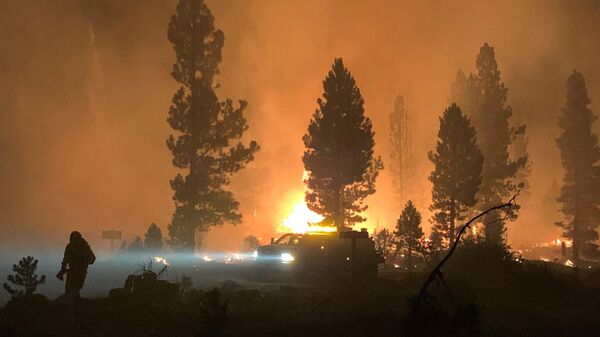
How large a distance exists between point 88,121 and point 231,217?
49.8 meters

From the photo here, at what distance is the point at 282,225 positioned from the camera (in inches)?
2717

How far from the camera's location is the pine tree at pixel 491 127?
4478cm

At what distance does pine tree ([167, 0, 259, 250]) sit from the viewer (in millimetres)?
33969

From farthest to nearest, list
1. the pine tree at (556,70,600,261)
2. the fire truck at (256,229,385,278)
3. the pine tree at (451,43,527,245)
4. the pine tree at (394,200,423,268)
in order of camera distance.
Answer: the pine tree at (556,70,600,261)
the pine tree at (451,43,527,245)
the pine tree at (394,200,423,268)
the fire truck at (256,229,385,278)

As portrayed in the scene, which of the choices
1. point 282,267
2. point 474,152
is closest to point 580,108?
point 474,152

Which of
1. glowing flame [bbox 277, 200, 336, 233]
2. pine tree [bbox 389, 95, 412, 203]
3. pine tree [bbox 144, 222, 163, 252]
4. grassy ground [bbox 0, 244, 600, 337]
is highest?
pine tree [bbox 389, 95, 412, 203]

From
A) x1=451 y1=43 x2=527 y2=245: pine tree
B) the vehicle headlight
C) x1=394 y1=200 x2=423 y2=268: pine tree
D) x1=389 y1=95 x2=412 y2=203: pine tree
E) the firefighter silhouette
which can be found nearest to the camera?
the firefighter silhouette

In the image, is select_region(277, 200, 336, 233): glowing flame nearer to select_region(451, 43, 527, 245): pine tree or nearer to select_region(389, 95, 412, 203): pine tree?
select_region(389, 95, 412, 203): pine tree

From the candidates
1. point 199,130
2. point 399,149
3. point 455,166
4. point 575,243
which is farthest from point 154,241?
point 399,149

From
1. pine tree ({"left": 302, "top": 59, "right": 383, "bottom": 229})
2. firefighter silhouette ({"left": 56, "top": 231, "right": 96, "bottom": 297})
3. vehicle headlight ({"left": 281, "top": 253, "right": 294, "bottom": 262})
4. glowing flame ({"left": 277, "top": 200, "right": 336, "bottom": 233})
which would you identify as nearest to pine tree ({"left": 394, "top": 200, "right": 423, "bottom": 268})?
pine tree ({"left": 302, "top": 59, "right": 383, "bottom": 229})

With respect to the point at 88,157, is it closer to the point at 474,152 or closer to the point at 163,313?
the point at 474,152

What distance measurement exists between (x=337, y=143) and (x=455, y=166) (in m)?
8.60

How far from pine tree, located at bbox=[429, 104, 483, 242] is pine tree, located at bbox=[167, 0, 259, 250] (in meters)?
13.1

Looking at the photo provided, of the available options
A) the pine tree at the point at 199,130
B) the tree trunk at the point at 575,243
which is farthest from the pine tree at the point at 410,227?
the tree trunk at the point at 575,243
